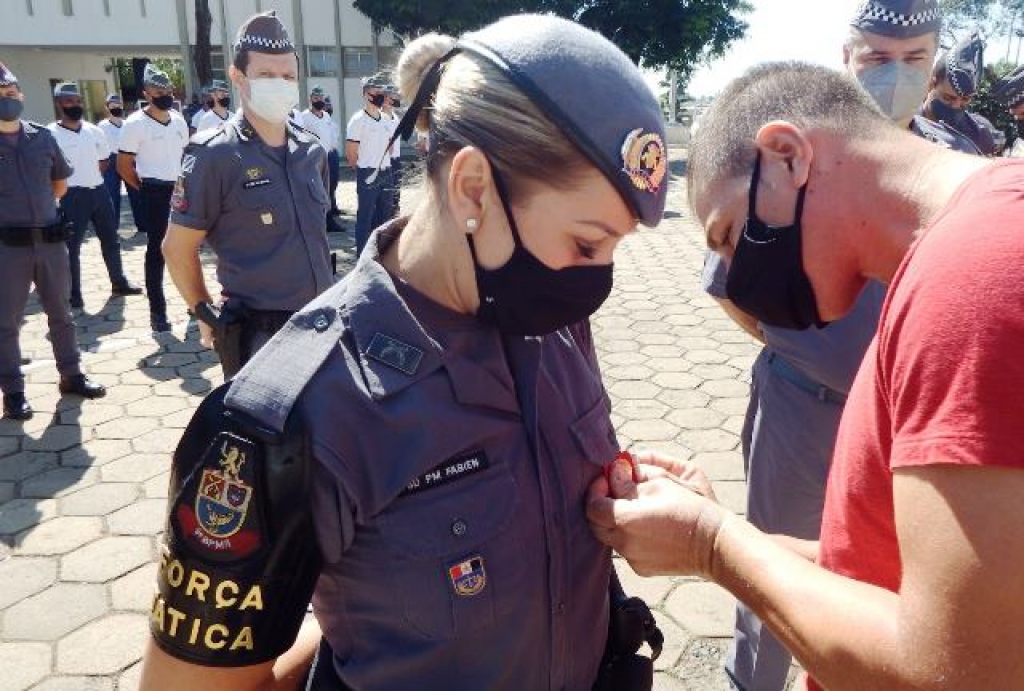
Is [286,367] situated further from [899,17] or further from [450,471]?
[899,17]

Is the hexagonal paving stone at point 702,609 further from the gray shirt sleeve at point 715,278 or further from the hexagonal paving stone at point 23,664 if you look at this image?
the hexagonal paving stone at point 23,664

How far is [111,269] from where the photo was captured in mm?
7184

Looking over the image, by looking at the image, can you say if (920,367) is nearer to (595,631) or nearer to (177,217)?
(595,631)

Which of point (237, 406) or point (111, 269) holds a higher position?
point (237, 406)

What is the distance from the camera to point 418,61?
1.33 m

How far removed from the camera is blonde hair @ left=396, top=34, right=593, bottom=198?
42.8 inches

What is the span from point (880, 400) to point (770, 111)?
0.60 m

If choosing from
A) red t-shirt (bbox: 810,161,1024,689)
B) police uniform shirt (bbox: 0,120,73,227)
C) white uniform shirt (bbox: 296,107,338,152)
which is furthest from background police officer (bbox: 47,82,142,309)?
red t-shirt (bbox: 810,161,1024,689)

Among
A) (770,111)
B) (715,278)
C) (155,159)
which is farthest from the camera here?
(155,159)

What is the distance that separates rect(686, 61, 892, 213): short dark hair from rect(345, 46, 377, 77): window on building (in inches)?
1000

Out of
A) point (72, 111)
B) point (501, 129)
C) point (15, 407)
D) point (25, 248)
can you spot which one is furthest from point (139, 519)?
point (72, 111)

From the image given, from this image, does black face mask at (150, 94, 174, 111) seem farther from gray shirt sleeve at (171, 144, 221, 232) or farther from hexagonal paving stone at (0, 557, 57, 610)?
hexagonal paving stone at (0, 557, 57, 610)

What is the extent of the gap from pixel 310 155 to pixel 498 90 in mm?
2720

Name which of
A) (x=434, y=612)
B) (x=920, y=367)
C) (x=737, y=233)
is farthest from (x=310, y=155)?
(x=920, y=367)
